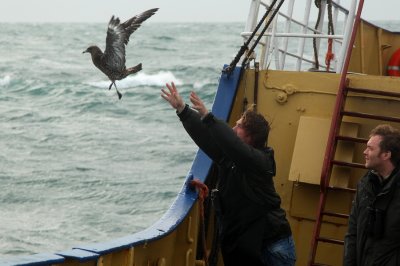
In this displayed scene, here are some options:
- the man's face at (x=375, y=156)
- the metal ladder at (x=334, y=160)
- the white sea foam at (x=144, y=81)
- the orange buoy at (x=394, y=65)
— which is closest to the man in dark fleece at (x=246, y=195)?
the man's face at (x=375, y=156)

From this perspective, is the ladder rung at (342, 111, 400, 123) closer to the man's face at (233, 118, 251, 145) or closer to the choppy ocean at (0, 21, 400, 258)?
the man's face at (233, 118, 251, 145)

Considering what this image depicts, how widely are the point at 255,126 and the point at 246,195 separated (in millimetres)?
447

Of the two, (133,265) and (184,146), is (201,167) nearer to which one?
(133,265)

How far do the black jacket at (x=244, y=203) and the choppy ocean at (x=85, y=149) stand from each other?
34.8ft

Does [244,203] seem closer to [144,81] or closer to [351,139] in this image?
[351,139]

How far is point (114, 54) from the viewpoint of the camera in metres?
6.78

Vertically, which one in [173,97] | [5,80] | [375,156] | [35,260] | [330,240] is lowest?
[35,260]

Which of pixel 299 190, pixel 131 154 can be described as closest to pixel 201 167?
pixel 299 190

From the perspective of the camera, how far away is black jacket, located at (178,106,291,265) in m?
6.24

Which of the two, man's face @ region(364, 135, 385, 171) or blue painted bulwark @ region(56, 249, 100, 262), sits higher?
man's face @ region(364, 135, 385, 171)

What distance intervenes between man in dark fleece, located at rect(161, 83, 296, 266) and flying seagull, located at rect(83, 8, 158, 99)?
0.49 metres

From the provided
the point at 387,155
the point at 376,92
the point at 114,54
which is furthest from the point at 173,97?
the point at 376,92

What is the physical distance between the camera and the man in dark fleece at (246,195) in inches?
245

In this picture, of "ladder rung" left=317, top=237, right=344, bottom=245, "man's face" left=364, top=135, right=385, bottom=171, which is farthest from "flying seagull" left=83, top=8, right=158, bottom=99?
"ladder rung" left=317, top=237, right=344, bottom=245
